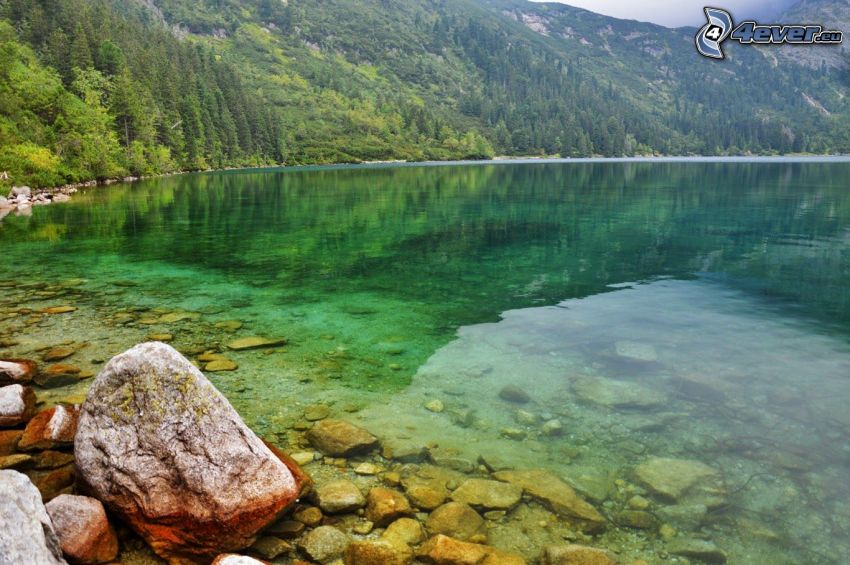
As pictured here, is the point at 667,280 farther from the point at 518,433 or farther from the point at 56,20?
the point at 56,20

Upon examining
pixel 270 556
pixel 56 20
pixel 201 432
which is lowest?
pixel 270 556

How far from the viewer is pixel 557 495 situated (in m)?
8.10

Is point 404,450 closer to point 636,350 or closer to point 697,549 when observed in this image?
point 697,549

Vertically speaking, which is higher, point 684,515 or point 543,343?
point 543,343

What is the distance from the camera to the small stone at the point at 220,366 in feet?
41.5

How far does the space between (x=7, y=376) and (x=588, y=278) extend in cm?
2047

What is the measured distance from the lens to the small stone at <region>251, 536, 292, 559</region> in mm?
6828

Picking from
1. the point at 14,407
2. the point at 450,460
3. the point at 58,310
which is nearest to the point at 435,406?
the point at 450,460

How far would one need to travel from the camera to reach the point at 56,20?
375 ft

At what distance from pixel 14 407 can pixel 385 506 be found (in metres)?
7.37

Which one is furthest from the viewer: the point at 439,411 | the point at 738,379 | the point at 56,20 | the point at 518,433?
the point at 56,20

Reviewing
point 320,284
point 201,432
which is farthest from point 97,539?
point 320,284

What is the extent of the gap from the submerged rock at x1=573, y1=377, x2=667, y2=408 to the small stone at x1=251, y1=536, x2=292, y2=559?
7.10m

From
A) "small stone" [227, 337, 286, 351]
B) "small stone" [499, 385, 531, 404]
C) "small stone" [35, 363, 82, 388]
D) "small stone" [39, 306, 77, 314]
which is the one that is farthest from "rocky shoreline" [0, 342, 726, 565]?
"small stone" [39, 306, 77, 314]
